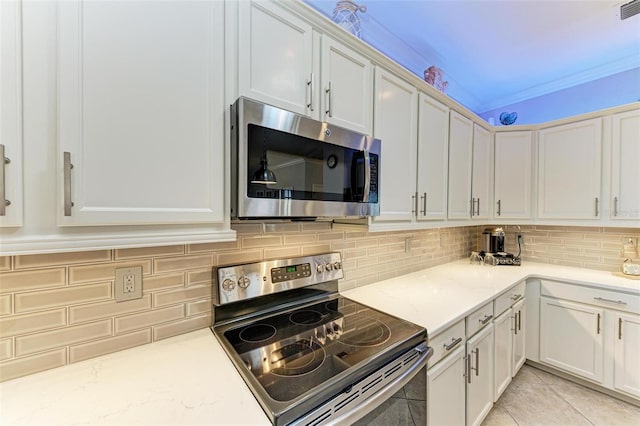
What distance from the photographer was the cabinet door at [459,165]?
81.2 inches

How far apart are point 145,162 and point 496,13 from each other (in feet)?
7.73

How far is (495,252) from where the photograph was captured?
275 centimetres

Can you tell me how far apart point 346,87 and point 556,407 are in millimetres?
2716

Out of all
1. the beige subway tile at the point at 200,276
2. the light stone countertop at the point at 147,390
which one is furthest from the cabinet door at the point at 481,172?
the beige subway tile at the point at 200,276

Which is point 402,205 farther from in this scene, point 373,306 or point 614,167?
point 614,167

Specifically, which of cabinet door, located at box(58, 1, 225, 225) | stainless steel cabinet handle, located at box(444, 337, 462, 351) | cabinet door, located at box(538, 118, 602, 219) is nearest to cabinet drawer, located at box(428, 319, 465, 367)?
stainless steel cabinet handle, located at box(444, 337, 462, 351)

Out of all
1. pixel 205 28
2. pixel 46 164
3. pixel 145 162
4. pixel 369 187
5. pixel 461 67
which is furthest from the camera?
pixel 461 67

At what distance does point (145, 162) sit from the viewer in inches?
30.2

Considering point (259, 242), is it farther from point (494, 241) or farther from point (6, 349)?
point (494, 241)

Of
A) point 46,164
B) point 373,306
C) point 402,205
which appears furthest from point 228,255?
point 402,205

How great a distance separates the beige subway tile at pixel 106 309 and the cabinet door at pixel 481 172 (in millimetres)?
2522

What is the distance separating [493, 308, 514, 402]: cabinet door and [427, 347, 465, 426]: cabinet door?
1.77ft

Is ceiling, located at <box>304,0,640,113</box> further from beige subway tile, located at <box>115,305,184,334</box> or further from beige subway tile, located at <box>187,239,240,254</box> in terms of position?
beige subway tile, located at <box>115,305,184,334</box>

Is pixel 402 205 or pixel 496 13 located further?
pixel 496 13
